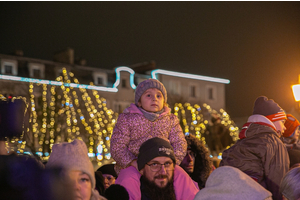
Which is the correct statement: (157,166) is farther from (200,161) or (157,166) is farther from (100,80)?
(100,80)

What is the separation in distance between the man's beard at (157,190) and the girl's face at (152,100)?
0.79 meters

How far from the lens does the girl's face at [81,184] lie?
6.77ft

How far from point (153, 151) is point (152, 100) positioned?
776mm

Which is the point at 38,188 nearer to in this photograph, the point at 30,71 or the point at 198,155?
the point at 198,155

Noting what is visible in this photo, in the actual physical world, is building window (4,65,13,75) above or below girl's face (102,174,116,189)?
above

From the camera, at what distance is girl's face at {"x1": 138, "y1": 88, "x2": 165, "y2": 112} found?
3.62 meters

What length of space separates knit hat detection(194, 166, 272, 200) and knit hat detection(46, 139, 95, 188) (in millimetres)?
691

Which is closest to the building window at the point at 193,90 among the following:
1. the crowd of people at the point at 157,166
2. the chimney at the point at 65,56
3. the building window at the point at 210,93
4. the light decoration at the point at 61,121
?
the building window at the point at 210,93

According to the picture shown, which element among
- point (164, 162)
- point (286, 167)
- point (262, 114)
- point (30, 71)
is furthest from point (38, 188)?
point (30, 71)

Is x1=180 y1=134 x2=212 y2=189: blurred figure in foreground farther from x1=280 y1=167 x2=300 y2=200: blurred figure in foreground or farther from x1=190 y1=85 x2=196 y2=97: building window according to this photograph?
x1=190 y1=85 x2=196 y2=97: building window

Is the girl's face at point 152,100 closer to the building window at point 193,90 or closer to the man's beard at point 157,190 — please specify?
the man's beard at point 157,190

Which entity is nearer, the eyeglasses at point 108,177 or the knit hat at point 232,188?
the knit hat at point 232,188

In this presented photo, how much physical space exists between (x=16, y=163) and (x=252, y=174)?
2.12 m

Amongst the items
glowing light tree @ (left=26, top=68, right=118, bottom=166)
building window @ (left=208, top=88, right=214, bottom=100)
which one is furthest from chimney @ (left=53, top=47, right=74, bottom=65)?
building window @ (left=208, top=88, right=214, bottom=100)
